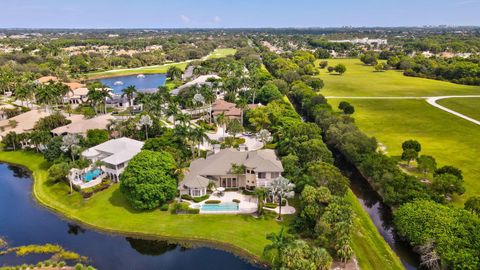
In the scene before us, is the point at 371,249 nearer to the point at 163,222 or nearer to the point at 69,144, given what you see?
the point at 163,222

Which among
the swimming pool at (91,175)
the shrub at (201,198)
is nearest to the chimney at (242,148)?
the shrub at (201,198)

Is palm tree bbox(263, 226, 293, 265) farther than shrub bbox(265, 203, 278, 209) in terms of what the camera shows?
No

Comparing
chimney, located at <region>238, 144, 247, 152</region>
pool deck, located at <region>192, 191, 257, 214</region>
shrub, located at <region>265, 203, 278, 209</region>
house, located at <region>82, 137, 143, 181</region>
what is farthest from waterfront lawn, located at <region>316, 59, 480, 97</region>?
shrub, located at <region>265, 203, 278, 209</region>

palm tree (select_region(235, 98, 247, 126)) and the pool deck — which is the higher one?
palm tree (select_region(235, 98, 247, 126))

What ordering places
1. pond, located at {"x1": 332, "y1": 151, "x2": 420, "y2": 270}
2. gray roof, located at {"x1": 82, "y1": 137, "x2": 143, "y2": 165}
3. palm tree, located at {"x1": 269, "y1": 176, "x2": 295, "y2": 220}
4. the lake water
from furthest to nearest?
the lake water → gray roof, located at {"x1": 82, "y1": 137, "x2": 143, "y2": 165} → palm tree, located at {"x1": 269, "y1": 176, "x2": 295, "y2": 220} → pond, located at {"x1": 332, "y1": 151, "x2": 420, "y2": 270}

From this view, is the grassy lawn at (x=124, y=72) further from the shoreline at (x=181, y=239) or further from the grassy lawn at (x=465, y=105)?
the grassy lawn at (x=465, y=105)

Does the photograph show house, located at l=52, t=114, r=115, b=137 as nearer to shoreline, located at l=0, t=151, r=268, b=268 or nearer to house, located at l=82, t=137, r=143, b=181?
house, located at l=82, t=137, r=143, b=181

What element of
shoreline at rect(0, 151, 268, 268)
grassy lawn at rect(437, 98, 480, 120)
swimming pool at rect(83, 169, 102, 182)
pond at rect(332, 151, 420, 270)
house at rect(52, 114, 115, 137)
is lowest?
pond at rect(332, 151, 420, 270)

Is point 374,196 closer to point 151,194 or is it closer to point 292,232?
point 292,232

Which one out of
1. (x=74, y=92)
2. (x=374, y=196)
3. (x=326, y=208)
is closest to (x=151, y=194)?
(x=326, y=208)
